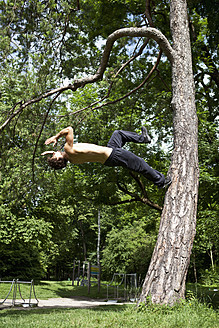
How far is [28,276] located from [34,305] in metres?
12.2

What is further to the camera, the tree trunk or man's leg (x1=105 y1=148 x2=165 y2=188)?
man's leg (x1=105 y1=148 x2=165 y2=188)

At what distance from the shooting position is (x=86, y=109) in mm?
10500

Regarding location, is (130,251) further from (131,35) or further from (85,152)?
(85,152)

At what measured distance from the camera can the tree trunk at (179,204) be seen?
5527 millimetres

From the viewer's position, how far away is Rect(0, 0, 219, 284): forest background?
8.27 m

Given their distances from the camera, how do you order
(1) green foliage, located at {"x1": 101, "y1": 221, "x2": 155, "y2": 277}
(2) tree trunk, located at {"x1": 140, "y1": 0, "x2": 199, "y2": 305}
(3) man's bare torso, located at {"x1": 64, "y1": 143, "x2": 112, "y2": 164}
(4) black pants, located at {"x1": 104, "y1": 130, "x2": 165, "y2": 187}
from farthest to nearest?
(1) green foliage, located at {"x1": 101, "y1": 221, "x2": 155, "y2": 277}
(4) black pants, located at {"x1": 104, "y1": 130, "x2": 165, "y2": 187}
(3) man's bare torso, located at {"x1": 64, "y1": 143, "x2": 112, "y2": 164}
(2) tree trunk, located at {"x1": 140, "y1": 0, "x2": 199, "y2": 305}

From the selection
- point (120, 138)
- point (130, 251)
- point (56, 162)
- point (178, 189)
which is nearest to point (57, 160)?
point (56, 162)

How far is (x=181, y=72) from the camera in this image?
22.8 feet

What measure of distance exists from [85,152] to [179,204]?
198 centimetres

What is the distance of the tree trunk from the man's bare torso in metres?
1.37

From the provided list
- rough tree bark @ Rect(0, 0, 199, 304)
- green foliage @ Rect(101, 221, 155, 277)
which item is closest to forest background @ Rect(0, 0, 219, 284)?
green foliage @ Rect(101, 221, 155, 277)

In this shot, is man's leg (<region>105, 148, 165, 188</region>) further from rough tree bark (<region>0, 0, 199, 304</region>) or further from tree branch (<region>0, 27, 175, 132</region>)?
tree branch (<region>0, 27, 175, 132</region>)

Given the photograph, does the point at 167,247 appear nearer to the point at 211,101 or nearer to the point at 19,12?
the point at 19,12

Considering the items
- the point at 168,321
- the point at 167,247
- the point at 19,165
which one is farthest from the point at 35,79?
the point at 168,321
